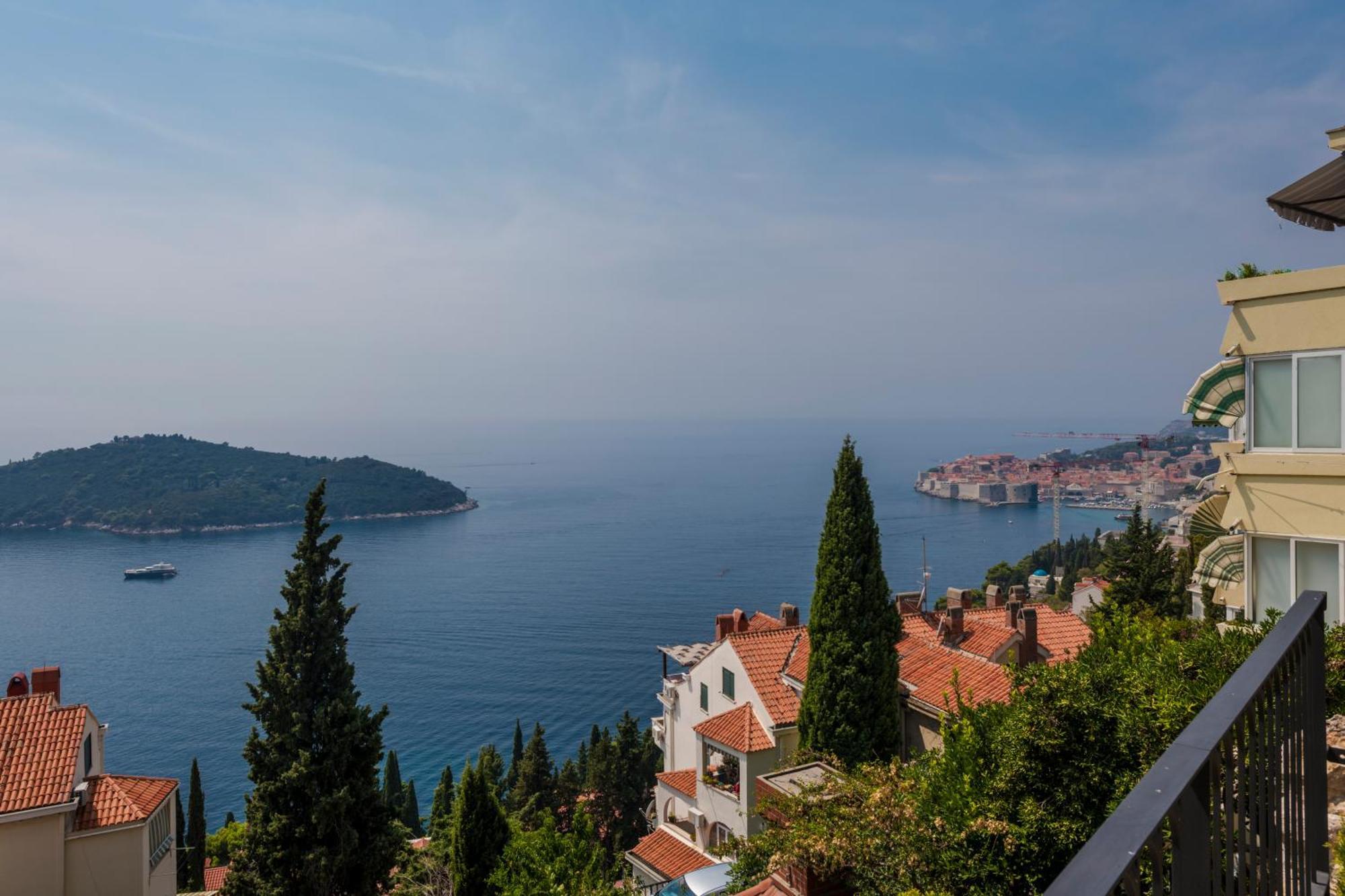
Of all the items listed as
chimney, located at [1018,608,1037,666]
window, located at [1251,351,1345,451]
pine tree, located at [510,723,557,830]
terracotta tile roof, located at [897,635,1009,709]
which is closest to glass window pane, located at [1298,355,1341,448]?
window, located at [1251,351,1345,451]

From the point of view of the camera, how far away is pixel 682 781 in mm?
25938

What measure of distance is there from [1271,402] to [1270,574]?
1.93m

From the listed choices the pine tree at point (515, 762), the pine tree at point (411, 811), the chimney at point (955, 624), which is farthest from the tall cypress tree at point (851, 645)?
the pine tree at point (411, 811)

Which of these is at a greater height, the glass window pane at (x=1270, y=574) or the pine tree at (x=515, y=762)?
the glass window pane at (x=1270, y=574)

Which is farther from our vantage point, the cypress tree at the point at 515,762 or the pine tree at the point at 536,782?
the cypress tree at the point at 515,762

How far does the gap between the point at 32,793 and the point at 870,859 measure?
15313 millimetres

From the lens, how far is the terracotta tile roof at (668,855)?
23.3 meters

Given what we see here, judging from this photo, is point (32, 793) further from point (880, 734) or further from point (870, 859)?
point (880, 734)

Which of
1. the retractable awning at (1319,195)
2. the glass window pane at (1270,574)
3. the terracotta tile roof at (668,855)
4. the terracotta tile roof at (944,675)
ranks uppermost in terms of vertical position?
the retractable awning at (1319,195)

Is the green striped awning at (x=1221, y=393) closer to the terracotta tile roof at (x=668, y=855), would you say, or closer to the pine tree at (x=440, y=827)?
the pine tree at (x=440, y=827)

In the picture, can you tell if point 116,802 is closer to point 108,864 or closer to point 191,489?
point 108,864

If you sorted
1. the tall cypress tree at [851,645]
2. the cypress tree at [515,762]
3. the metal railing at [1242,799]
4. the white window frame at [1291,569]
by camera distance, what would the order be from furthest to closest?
the cypress tree at [515,762] → the tall cypress tree at [851,645] → the white window frame at [1291,569] → the metal railing at [1242,799]

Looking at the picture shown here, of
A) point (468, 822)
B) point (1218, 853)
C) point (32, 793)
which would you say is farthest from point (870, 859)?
point (32, 793)

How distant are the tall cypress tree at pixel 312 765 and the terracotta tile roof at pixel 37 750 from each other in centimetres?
328
